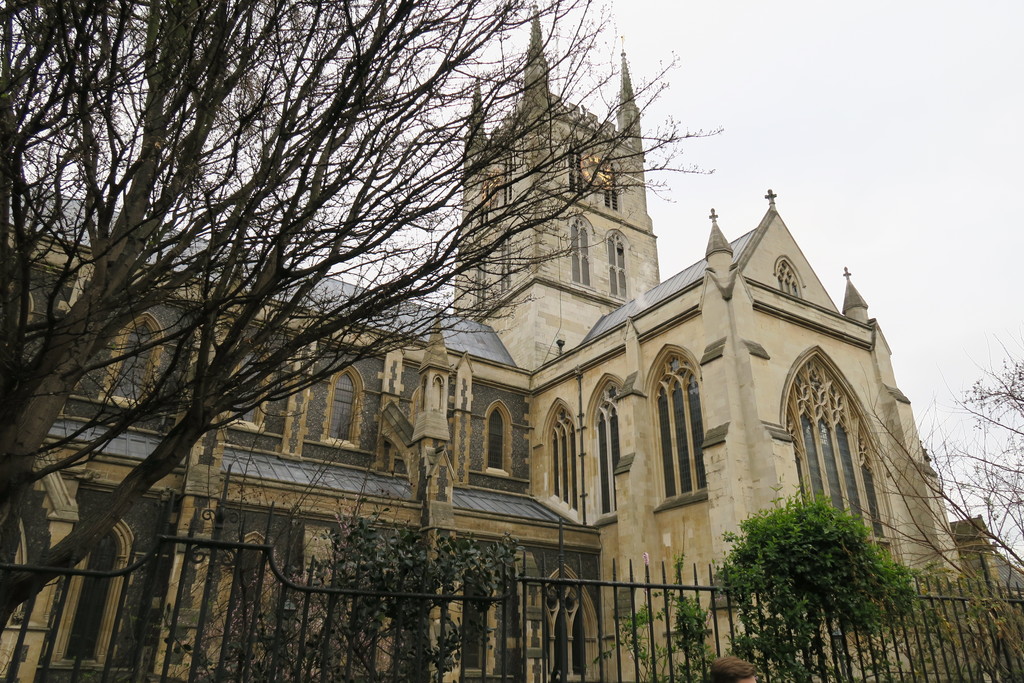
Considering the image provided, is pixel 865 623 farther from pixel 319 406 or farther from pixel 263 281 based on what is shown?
pixel 319 406

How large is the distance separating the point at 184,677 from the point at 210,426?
24.9ft

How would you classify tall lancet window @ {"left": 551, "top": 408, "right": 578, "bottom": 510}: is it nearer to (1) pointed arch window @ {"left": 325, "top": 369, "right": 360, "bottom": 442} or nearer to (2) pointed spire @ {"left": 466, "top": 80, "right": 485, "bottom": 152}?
(1) pointed arch window @ {"left": 325, "top": 369, "right": 360, "bottom": 442}

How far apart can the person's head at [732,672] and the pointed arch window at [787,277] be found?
16.4m

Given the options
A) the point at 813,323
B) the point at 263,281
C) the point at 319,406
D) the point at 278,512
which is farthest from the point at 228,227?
the point at 813,323

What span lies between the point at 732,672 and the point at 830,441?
14815 mm

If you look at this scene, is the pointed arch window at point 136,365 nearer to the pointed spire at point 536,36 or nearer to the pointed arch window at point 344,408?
the pointed spire at point 536,36

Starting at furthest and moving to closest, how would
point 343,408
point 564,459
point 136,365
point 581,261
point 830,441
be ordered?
point 581,261 → point 564,459 → point 343,408 → point 830,441 → point 136,365

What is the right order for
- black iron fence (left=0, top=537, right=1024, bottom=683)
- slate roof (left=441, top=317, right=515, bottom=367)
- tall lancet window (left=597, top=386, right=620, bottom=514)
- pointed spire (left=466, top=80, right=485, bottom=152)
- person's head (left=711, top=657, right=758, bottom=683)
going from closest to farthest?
black iron fence (left=0, top=537, right=1024, bottom=683) → person's head (left=711, top=657, right=758, bottom=683) → pointed spire (left=466, top=80, right=485, bottom=152) → tall lancet window (left=597, top=386, right=620, bottom=514) → slate roof (left=441, top=317, right=515, bottom=367)

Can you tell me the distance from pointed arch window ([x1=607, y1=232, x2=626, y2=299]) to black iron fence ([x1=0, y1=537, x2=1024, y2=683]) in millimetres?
14764

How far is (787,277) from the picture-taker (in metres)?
19.4

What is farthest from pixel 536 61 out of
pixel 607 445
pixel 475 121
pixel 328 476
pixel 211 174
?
pixel 607 445

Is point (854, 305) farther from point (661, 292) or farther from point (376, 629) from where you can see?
point (376, 629)

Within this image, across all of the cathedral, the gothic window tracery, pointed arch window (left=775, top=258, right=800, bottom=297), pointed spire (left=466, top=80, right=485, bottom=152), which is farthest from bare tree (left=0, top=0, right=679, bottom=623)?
pointed arch window (left=775, top=258, right=800, bottom=297)

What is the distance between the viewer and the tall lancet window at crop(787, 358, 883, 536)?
16688 mm
